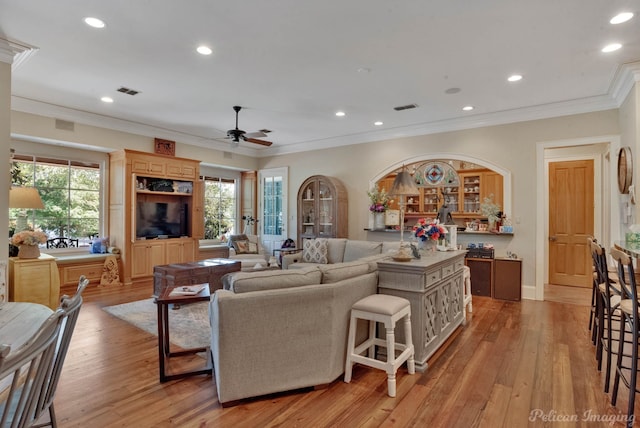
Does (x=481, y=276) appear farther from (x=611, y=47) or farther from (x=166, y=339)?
(x=166, y=339)

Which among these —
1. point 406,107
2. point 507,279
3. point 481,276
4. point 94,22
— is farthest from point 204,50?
point 507,279

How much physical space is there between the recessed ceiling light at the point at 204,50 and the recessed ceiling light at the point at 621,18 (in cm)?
371

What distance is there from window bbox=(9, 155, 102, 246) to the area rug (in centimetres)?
244

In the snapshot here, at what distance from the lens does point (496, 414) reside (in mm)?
2225

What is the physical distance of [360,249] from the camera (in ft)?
18.3

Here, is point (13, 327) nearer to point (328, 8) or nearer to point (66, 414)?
point (66, 414)

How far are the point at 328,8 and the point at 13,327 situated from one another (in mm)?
2944

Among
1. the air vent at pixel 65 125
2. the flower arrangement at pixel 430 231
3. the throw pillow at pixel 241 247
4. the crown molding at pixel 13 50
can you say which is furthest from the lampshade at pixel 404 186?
the air vent at pixel 65 125

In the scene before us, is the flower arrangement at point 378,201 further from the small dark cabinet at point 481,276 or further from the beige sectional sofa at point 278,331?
the beige sectional sofa at point 278,331

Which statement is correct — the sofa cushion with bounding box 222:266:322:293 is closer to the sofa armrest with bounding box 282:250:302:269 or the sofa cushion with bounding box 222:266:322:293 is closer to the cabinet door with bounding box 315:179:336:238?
the sofa armrest with bounding box 282:250:302:269

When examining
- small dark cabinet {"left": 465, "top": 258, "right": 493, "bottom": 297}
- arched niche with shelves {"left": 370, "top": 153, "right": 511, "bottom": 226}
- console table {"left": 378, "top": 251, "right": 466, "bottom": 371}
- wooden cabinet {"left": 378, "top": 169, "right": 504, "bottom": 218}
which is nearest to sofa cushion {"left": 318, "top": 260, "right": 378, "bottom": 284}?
console table {"left": 378, "top": 251, "right": 466, "bottom": 371}

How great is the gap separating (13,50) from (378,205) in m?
5.59

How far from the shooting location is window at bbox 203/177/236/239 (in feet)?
27.4

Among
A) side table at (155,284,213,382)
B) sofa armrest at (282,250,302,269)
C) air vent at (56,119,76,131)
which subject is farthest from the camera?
sofa armrest at (282,250,302,269)
